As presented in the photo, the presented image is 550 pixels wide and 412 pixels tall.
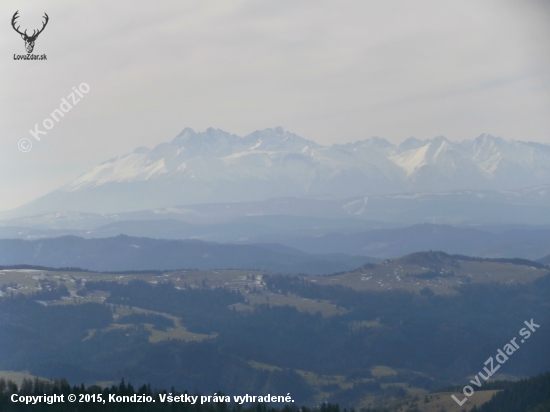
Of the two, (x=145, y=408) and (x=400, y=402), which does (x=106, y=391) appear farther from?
(x=400, y=402)

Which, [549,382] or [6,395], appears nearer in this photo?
[6,395]

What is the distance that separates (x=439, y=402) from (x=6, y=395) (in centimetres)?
8992

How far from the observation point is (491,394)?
164750 millimetres

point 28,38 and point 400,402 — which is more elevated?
point 28,38

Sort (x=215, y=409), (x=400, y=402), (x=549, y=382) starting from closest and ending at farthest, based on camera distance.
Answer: (x=215, y=409), (x=549, y=382), (x=400, y=402)

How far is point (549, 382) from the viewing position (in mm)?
148500

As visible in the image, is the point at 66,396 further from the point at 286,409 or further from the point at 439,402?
the point at 439,402

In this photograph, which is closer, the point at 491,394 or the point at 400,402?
the point at 491,394

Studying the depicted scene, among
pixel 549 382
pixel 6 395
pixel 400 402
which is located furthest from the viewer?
pixel 400 402

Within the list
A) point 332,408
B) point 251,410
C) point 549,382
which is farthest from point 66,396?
point 549,382

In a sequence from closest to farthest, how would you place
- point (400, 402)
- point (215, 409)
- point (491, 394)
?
point (215, 409)
point (491, 394)
point (400, 402)

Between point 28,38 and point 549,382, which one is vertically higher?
point 28,38

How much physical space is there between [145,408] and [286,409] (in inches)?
938

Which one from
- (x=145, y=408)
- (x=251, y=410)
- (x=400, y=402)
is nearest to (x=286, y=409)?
(x=251, y=410)
